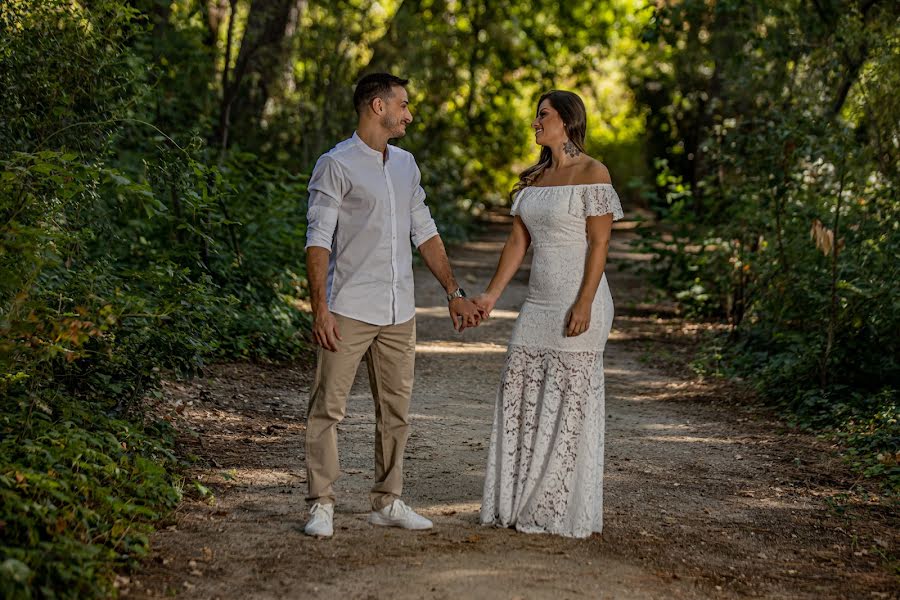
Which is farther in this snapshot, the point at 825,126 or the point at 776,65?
the point at 776,65

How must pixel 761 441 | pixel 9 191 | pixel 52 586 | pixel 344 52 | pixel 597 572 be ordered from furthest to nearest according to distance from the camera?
pixel 344 52 < pixel 761 441 < pixel 9 191 < pixel 597 572 < pixel 52 586

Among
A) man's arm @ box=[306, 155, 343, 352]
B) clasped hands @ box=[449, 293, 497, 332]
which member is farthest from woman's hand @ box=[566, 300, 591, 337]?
man's arm @ box=[306, 155, 343, 352]

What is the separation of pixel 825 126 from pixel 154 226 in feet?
21.2

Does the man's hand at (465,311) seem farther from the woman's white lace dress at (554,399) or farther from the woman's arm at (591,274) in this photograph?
the woman's arm at (591,274)

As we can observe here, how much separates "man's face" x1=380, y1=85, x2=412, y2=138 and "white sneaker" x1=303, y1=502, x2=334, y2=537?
1.77 metres

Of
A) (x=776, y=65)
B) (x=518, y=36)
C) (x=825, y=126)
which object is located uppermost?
(x=518, y=36)

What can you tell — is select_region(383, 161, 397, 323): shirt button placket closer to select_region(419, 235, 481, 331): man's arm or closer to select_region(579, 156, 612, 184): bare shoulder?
select_region(419, 235, 481, 331): man's arm

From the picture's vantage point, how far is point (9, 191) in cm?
509

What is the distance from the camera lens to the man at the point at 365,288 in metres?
4.99

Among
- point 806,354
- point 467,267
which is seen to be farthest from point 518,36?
point 806,354

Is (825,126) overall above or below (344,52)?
below

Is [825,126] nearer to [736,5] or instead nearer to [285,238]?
[736,5]

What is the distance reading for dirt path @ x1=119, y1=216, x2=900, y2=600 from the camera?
457 centimetres

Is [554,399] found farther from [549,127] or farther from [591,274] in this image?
[549,127]
